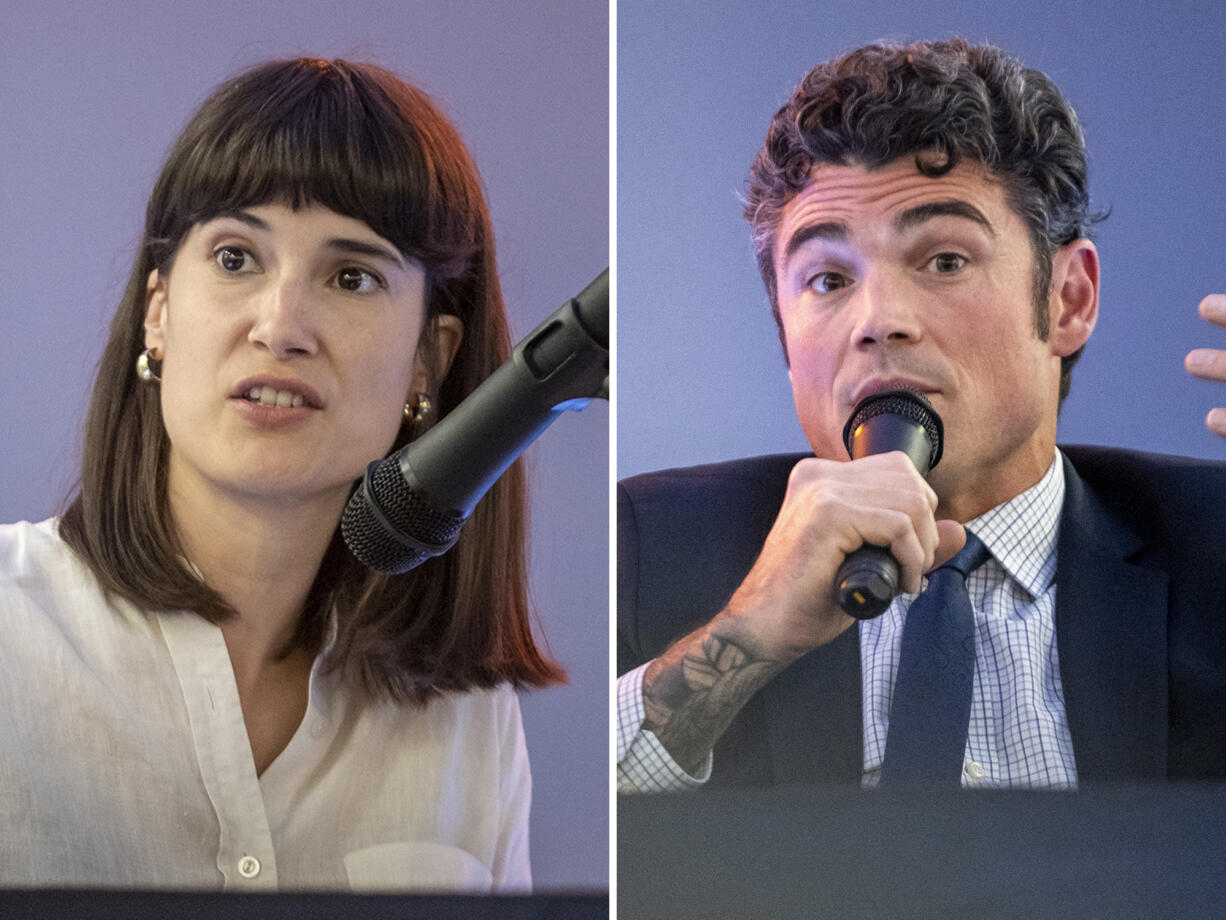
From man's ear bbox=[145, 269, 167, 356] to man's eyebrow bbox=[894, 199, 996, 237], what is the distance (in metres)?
1.36

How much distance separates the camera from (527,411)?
1.45m

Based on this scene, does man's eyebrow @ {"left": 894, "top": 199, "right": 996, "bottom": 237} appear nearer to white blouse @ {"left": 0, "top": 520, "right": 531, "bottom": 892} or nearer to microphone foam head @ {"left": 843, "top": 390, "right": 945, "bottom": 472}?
microphone foam head @ {"left": 843, "top": 390, "right": 945, "bottom": 472}

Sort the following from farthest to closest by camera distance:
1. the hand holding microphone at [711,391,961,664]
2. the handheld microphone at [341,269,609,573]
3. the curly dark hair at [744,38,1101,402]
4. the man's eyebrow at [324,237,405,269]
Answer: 1. the man's eyebrow at [324,237,405,269]
2. the curly dark hair at [744,38,1101,402]
3. the hand holding microphone at [711,391,961,664]
4. the handheld microphone at [341,269,609,573]

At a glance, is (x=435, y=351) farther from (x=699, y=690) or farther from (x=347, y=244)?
(x=699, y=690)

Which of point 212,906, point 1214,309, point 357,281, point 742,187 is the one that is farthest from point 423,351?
point 1214,309

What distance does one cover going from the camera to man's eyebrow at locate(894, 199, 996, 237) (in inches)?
91.0

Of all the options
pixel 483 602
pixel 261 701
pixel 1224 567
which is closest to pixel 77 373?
pixel 261 701

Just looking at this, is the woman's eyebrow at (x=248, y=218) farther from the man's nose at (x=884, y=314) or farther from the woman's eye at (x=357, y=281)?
the man's nose at (x=884, y=314)

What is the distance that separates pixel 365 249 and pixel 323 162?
179 millimetres

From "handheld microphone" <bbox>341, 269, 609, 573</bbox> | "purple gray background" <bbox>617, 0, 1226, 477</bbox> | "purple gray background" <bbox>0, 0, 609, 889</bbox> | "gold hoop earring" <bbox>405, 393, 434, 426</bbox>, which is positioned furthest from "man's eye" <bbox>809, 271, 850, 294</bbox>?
"handheld microphone" <bbox>341, 269, 609, 573</bbox>

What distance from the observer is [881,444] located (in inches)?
90.1

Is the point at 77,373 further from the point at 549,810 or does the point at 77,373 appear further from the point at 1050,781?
the point at 1050,781

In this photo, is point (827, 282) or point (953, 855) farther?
point (827, 282)

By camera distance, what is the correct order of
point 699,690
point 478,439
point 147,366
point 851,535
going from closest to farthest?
point 478,439 → point 851,535 → point 699,690 → point 147,366
